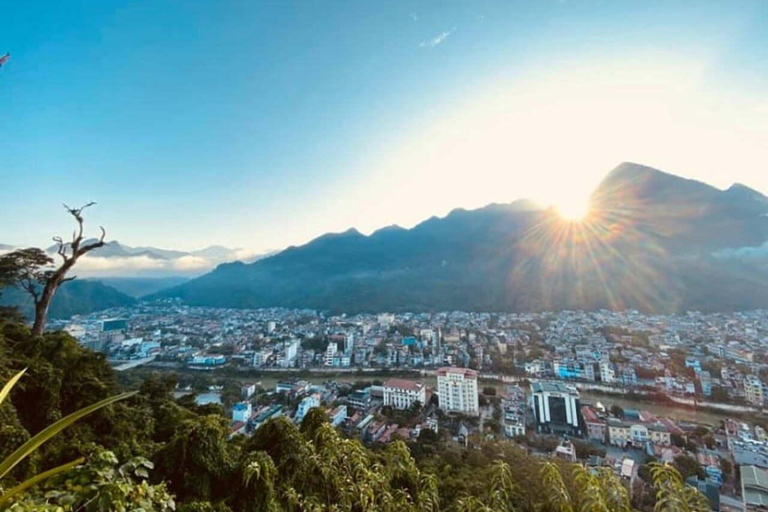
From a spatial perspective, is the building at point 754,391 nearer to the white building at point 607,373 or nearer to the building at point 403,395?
the white building at point 607,373

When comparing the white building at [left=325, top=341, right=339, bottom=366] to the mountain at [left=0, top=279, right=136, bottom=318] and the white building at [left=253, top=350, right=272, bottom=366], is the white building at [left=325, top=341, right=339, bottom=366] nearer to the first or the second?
the white building at [left=253, top=350, right=272, bottom=366]

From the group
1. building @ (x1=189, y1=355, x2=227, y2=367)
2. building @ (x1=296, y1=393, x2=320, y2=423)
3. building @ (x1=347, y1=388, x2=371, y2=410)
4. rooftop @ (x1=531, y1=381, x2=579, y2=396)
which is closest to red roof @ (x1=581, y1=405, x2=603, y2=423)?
rooftop @ (x1=531, y1=381, x2=579, y2=396)

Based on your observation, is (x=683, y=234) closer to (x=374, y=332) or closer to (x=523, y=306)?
(x=523, y=306)

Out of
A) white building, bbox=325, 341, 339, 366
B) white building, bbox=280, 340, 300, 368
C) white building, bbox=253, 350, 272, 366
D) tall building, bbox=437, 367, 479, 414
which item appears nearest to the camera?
tall building, bbox=437, 367, 479, 414

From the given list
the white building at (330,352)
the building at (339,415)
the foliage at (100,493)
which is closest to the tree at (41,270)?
the foliage at (100,493)

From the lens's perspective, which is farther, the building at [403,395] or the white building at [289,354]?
the white building at [289,354]

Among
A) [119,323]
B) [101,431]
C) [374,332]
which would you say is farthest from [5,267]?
[119,323]
